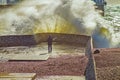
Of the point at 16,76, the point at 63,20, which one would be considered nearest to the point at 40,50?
the point at 16,76

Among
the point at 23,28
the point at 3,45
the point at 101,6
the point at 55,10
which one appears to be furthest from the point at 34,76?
the point at 101,6

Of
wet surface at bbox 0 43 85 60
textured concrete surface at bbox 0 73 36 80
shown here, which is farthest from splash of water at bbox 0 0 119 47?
textured concrete surface at bbox 0 73 36 80

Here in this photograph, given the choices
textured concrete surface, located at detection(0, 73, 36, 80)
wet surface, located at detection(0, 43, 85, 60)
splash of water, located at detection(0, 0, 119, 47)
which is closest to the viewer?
textured concrete surface, located at detection(0, 73, 36, 80)

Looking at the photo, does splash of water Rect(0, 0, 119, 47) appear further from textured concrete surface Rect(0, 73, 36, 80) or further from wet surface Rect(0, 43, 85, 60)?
textured concrete surface Rect(0, 73, 36, 80)

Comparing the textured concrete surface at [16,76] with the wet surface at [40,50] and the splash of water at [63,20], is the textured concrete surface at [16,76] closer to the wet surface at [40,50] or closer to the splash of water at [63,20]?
the wet surface at [40,50]

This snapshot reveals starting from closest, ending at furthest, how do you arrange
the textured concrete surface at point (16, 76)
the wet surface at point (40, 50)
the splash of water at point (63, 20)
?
the textured concrete surface at point (16, 76) < the wet surface at point (40, 50) < the splash of water at point (63, 20)

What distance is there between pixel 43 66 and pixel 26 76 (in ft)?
8.12

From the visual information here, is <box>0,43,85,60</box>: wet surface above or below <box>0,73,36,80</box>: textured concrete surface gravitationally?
below

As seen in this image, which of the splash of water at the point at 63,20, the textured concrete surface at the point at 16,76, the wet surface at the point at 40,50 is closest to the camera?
the textured concrete surface at the point at 16,76

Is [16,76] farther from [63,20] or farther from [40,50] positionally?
[63,20]

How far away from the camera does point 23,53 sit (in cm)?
1861

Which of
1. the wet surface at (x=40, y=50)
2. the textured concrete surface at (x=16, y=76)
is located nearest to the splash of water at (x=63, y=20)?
the wet surface at (x=40, y=50)

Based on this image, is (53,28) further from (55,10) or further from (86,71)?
(86,71)

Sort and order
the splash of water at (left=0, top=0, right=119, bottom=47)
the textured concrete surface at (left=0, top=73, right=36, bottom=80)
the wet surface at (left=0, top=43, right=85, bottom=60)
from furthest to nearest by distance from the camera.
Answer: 1. the splash of water at (left=0, top=0, right=119, bottom=47)
2. the wet surface at (left=0, top=43, right=85, bottom=60)
3. the textured concrete surface at (left=0, top=73, right=36, bottom=80)
